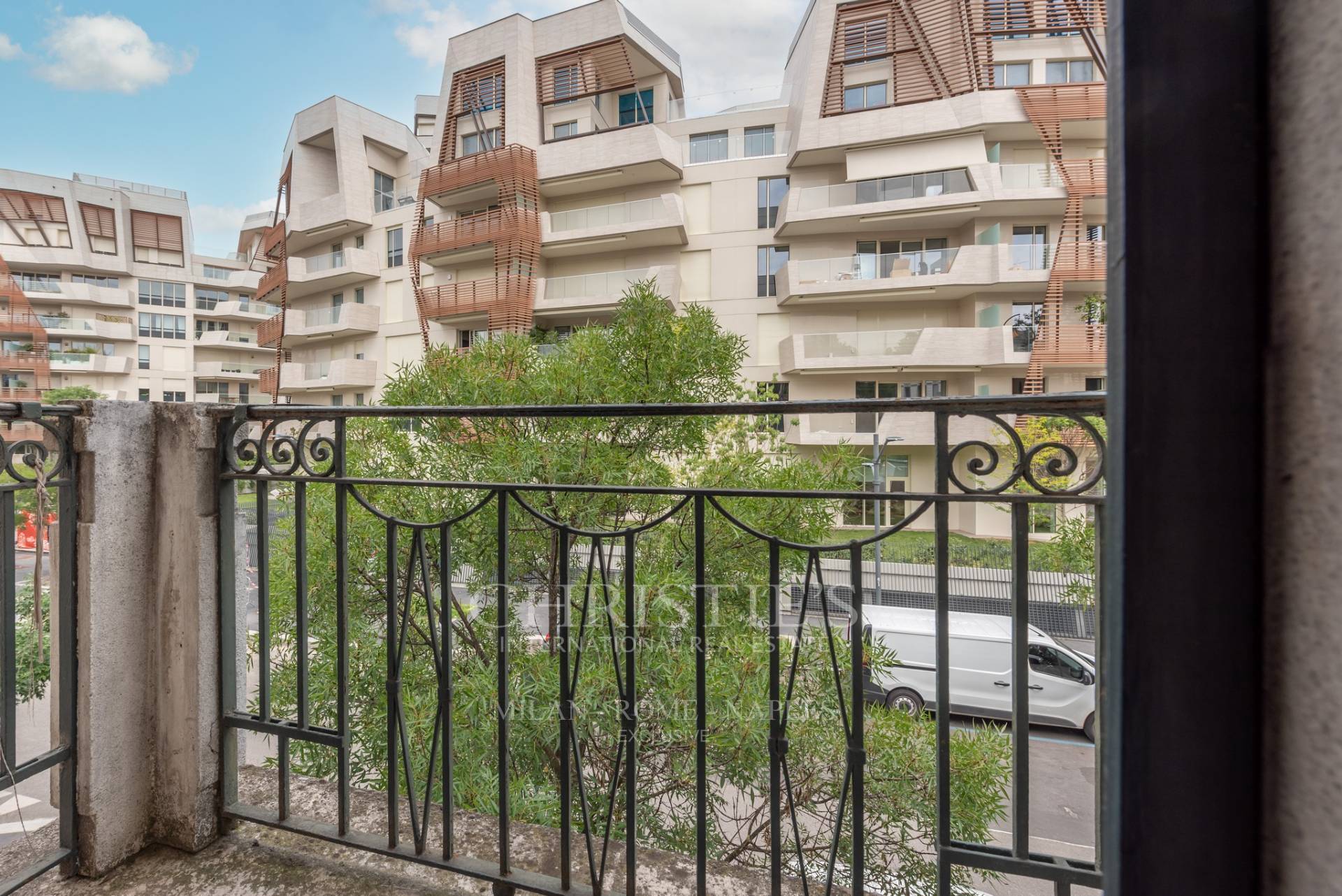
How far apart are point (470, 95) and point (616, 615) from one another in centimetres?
1354

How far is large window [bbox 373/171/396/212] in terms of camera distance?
15.7 meters

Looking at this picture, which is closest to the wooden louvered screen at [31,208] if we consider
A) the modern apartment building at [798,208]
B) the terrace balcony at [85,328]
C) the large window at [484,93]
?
the terrace balcony at [85,328]

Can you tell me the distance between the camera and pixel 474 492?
3.47 meters

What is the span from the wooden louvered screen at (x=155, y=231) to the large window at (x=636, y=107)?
23.0m

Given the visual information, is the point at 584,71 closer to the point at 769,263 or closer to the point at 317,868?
the point at 769,263

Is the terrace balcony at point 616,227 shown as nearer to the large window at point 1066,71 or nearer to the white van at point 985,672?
the large window at point 1066,71

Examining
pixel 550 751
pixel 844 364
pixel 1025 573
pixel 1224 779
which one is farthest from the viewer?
pixel 844 364

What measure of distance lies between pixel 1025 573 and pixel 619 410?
2.17 feet

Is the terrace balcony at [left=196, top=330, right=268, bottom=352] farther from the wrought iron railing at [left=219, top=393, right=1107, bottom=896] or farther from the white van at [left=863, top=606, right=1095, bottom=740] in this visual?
the wrought iron railing at [left=219, top=393, right=1107, bottom=896]

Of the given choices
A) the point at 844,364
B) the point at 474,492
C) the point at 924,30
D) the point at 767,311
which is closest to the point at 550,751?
the point at 474,492

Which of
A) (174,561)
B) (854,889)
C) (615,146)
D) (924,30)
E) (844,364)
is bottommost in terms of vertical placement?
(854,889)

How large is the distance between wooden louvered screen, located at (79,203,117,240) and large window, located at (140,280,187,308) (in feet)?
6.51

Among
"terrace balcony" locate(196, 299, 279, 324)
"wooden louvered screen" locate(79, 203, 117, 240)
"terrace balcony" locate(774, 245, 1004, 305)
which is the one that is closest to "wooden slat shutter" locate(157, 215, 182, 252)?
"wooden louvered screen" locate(79, 203, 117, 240)

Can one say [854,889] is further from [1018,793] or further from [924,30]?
[924,30]
